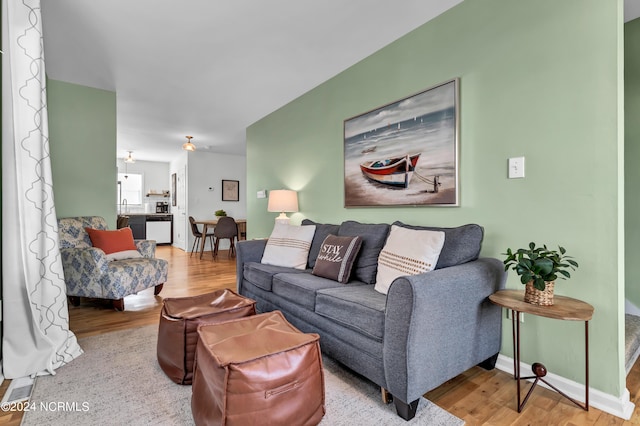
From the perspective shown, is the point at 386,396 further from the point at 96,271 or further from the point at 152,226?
the point at 152,226

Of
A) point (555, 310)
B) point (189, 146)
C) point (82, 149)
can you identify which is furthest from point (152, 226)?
point (555, 310)

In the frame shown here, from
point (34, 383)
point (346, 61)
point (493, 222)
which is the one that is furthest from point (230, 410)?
point (346, 61)

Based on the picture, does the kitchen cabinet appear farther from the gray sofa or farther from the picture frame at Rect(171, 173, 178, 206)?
the gray sofa

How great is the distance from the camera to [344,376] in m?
1.84

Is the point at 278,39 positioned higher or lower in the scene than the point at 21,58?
higher

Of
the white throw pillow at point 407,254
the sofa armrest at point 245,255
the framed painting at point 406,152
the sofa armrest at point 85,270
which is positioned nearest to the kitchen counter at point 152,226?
the sofa armrest at point 85,270

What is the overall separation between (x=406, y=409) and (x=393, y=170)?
1734 mm

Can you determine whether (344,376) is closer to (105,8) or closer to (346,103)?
(346,103)

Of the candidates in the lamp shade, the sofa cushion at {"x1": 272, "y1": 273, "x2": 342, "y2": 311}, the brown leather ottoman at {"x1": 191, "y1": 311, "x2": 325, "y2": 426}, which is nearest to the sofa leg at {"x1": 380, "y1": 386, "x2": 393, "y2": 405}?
the brown leather ottoman at {"x1": 191, "y1": 311, "x2": 325, "y2": 426}

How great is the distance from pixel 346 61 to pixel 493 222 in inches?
79.4

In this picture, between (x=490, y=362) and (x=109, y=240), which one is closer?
(x=490, y=362)

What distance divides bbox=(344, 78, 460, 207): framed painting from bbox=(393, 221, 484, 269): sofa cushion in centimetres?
36

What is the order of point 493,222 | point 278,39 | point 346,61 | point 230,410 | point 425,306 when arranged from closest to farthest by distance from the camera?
point 230,410 → point 425,306 → point 493,222 → point 278,39 → point 346,61

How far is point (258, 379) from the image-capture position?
120 centimetres
